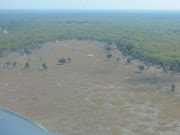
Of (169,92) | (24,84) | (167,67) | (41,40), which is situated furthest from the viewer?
(41,40)

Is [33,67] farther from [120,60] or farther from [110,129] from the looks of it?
[110,129]

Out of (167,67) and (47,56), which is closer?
(167,67)

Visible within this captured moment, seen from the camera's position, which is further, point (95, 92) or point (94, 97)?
point (95, 92)

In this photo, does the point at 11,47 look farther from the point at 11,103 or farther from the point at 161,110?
the point at 161,110

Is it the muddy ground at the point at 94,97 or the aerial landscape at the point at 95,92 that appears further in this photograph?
the aerial landscape at the point at 95,92

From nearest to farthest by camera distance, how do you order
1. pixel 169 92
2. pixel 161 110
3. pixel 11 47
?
1. pixel 161 110
2. pixel 169 92
3. pixel 11 47

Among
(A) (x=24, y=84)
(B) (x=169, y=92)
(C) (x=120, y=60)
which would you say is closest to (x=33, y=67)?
(A) (x=24, y=84)

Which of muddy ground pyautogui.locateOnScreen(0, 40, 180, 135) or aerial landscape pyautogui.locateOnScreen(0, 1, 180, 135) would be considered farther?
aerial landscape pyautogui.locateOnScreen(0, 1, 180, 135)
